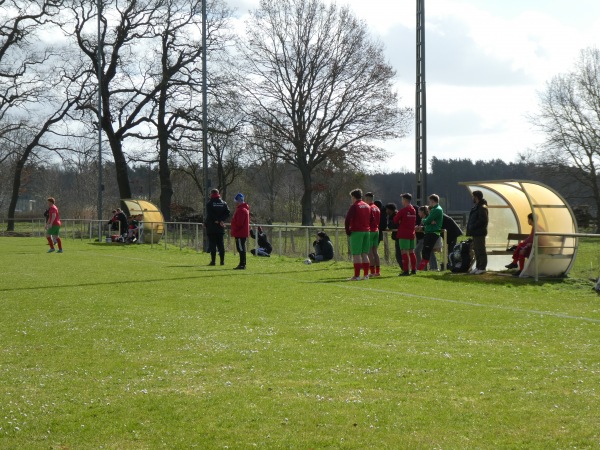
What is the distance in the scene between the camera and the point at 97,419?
616 cm

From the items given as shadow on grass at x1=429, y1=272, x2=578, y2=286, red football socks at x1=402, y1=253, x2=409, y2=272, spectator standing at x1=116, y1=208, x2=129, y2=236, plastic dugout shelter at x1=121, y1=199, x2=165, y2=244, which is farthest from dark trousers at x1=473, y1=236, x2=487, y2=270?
spectator standing at x1=116, y1=208, x2=129, y2=236

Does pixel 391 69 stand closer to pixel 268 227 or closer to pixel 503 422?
pixel 268 227

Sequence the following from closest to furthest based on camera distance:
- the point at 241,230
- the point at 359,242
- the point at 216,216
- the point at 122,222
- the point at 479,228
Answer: the point at 359,242 → the point at 479,228 → the point at 241,230 → the point at 216,216 → the point at 122,222

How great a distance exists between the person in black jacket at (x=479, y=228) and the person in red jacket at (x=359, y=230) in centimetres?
234

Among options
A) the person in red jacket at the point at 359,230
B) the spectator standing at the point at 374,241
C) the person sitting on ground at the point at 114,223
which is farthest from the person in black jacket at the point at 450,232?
the person sitting on ground at the point at 114,223

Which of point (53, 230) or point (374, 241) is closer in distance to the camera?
point (374, 241)

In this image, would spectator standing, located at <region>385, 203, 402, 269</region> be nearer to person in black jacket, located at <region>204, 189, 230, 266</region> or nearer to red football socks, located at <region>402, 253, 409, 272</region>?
red football socks, located at <region>402, 253, 409, 272</region>

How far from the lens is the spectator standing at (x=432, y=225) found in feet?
64.5

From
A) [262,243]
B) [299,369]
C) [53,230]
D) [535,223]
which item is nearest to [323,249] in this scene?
[262,243]

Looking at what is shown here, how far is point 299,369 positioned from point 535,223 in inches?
450

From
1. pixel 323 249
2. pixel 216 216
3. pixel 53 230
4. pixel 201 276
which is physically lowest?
pixel 201 276

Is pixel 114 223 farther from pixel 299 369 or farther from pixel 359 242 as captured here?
pixel 299 369

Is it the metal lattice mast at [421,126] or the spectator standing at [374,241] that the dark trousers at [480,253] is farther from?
the metal lattice mast at [421,126]

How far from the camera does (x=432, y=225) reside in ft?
65.0
